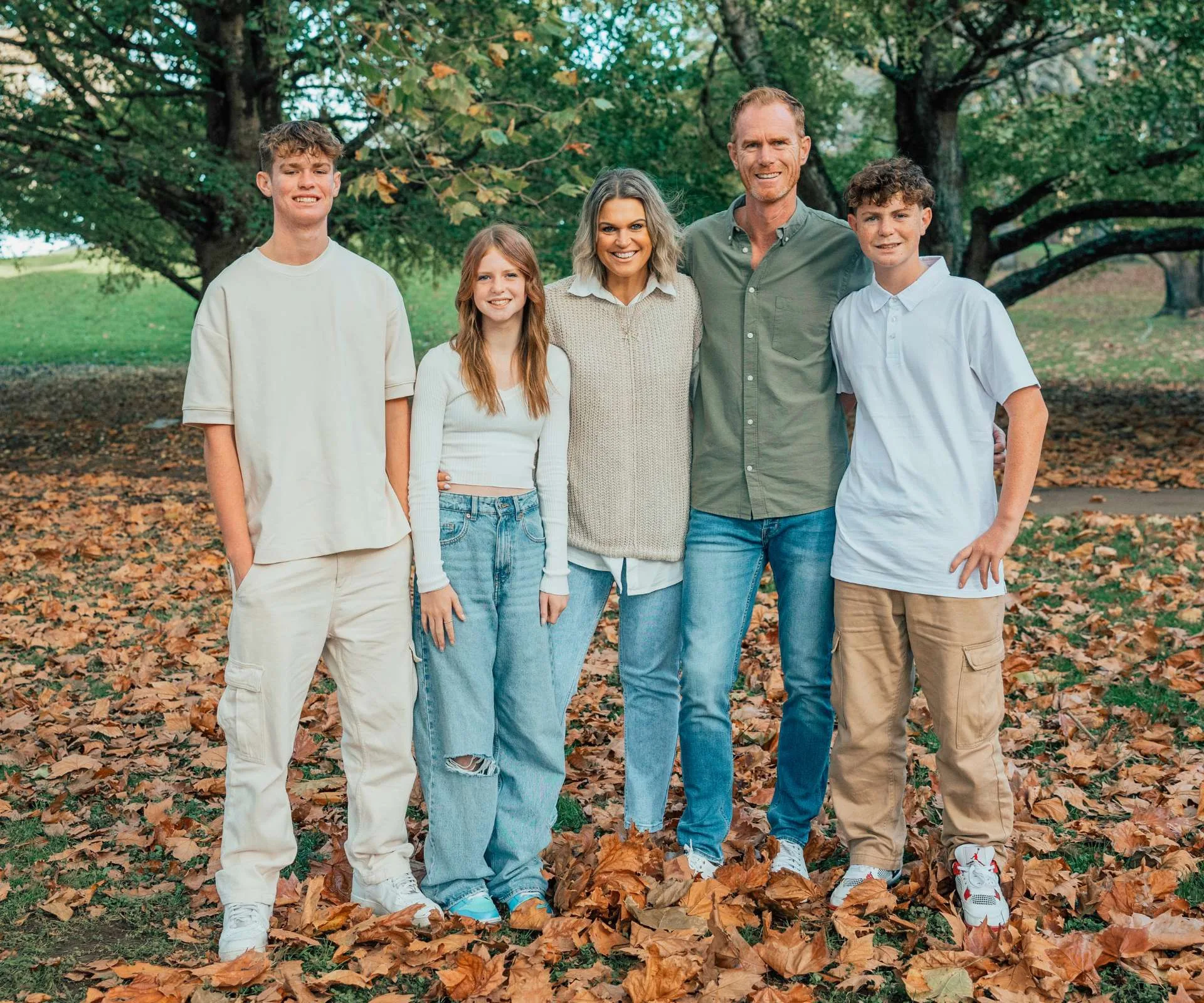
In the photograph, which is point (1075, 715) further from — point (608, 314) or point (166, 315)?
point (166, 315)

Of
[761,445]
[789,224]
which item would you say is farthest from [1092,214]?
[761,445]

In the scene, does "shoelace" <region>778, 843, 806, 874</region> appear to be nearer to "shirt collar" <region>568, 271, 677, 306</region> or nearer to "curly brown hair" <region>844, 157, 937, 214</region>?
"shirt collar" <region>568, 271, 677, 306</region>

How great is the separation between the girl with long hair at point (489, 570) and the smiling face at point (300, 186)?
0.43 meters

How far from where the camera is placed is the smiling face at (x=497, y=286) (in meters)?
3.40

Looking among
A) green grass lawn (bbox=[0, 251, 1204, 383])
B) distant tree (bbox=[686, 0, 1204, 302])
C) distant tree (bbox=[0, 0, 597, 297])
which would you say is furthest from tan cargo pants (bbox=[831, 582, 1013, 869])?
green grass lawn (bbox=[0, 251, 1204, 383])

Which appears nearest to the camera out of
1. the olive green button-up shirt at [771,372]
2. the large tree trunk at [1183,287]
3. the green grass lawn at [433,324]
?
the olive green button-up shirt at [771,372]

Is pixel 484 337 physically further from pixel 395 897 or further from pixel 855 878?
pixel 855 878

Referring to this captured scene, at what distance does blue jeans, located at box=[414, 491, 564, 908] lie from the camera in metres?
3.42

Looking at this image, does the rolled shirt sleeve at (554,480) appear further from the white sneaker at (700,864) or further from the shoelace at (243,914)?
the shoelace at (243,914)

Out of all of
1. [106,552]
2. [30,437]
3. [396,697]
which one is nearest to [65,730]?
[396,697]

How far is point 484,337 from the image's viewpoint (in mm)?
3475

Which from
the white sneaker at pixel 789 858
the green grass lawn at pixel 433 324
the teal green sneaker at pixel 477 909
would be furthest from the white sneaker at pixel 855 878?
the green grass lawn at pixel 433 324

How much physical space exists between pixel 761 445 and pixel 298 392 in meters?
1.37

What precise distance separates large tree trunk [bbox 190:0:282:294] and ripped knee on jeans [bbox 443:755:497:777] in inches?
401
